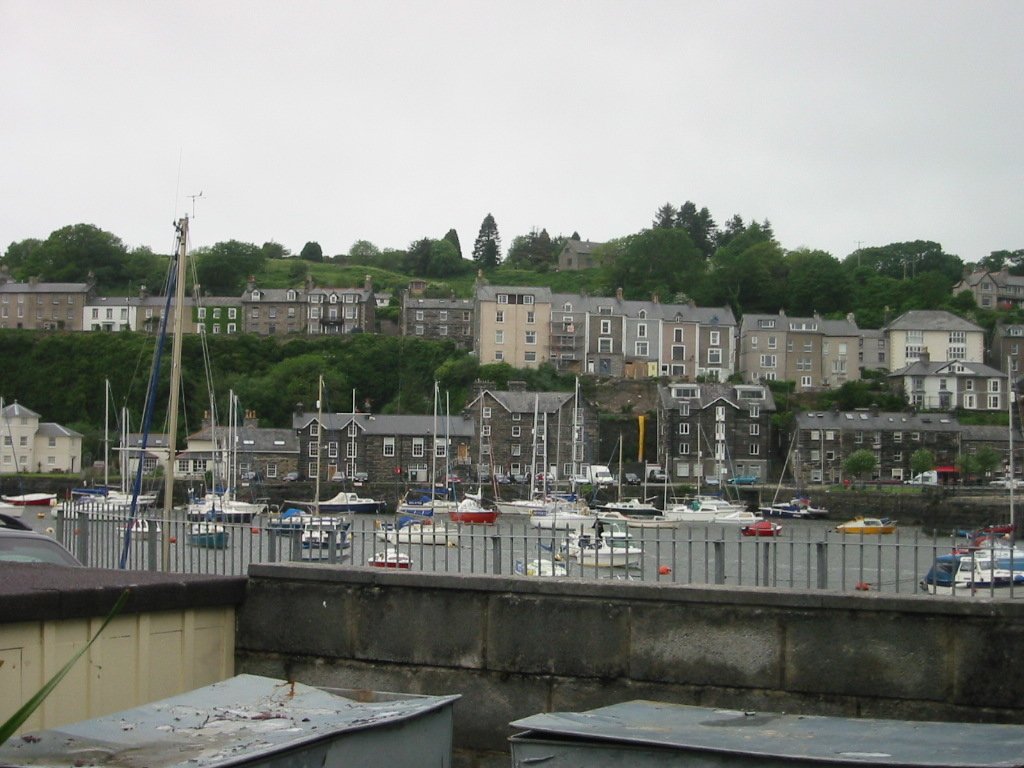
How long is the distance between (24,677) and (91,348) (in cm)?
10672

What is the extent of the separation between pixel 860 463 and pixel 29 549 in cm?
7837

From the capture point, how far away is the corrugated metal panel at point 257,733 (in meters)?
6.36

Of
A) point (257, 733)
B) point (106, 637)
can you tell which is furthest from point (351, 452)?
point (257, 733)

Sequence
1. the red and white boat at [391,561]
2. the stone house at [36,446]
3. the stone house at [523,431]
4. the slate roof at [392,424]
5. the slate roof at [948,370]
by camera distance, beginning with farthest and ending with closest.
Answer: the slate roof at [948,370], the stone house at [36,446], the stone house at [523,431], the slate roof at [392,424], the red and white boat at [391,561]

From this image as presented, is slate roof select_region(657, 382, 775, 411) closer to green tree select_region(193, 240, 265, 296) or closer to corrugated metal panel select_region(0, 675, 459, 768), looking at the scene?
green tree select_region(193, 240, 265, 296)

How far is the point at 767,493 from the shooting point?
83.0 meters

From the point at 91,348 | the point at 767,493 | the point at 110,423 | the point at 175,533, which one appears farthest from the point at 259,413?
the point at 175,533

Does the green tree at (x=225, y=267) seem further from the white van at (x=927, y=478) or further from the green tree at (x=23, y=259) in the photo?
the white van at (x=927, y=478)

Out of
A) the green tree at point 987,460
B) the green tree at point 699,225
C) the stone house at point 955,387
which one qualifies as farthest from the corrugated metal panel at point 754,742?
the green tree at point 699,225

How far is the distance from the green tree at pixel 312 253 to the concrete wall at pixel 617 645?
17636 centimetres

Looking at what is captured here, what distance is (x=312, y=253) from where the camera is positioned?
184 metres

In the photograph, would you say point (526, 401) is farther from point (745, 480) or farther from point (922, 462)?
point (922, 462)

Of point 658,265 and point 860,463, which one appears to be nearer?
point 860,463

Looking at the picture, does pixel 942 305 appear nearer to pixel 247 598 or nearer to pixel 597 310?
pixel 597 310
